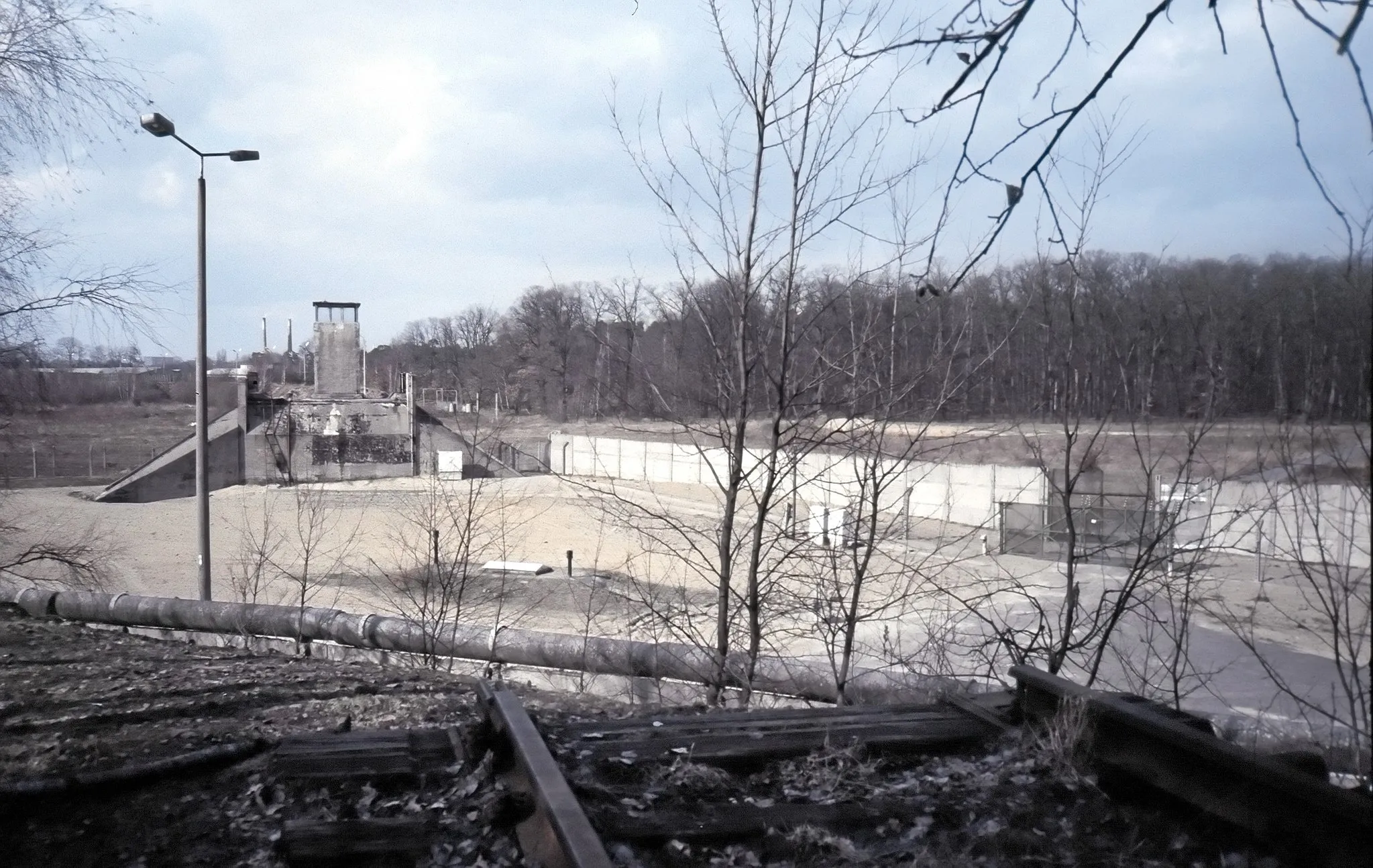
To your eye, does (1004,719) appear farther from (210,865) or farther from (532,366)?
(532,366)

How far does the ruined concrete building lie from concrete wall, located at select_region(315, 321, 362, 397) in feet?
0.14

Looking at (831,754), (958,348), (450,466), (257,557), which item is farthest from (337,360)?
(831,754)

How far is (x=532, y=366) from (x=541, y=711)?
431 inches

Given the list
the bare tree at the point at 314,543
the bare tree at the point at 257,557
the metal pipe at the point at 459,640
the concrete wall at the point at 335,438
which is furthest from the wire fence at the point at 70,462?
the concrete wall at the point at 335,438

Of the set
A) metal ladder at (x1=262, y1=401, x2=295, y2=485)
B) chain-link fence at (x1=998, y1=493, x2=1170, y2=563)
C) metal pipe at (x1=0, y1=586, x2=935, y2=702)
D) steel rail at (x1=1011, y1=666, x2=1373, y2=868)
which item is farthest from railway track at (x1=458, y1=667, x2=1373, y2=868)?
metal ladder at (x1=262, y1=401, x2=295, y2=485)

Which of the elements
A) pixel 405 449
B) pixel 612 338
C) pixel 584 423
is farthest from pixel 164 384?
pixel 405 449

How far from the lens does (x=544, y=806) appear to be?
3402 millimetres

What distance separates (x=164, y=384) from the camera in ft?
69.5

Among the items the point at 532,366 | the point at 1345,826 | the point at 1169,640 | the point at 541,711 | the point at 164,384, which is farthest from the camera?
the point at 164,384

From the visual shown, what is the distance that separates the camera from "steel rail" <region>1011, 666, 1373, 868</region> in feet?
10.1

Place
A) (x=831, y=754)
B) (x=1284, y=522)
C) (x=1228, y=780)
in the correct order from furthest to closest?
(x=1284, y=522), (x=831, y=754), (x=1228, y=780)

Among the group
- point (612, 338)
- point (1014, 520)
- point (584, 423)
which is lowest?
point (1014, 520)

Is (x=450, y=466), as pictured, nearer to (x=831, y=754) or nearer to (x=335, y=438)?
(x=831, y=754)

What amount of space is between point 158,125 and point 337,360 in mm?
33336
